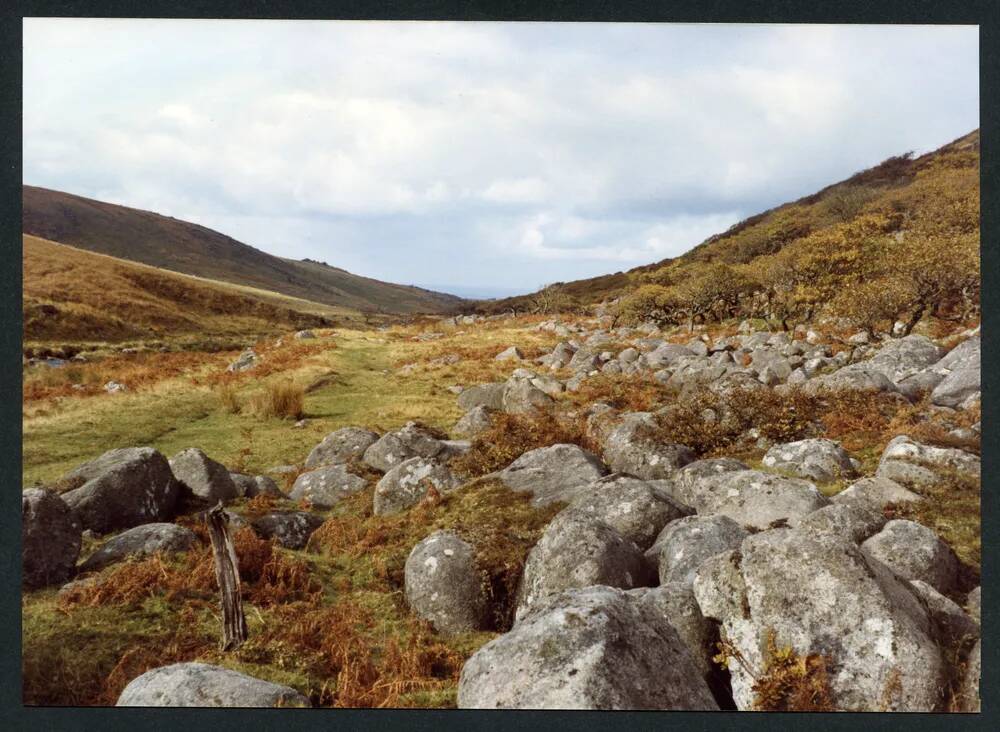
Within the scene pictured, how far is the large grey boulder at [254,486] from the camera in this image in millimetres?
8586

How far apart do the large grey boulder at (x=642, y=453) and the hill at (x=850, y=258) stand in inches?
104

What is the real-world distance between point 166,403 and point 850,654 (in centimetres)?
969

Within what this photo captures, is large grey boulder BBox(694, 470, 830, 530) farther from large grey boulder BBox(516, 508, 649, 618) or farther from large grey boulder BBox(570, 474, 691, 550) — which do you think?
large grey boulder BBox(516, 508, 649, 618)

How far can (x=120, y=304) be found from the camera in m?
10.5

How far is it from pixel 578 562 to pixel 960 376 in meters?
6.48

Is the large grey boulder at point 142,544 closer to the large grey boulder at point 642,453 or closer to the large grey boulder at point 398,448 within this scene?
the large grey boulder at point 398,448

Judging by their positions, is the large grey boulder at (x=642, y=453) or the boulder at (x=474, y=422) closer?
the large grey boulder at (x=642, y=453)

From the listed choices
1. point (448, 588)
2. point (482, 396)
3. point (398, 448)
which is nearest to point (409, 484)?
point (398, 448)

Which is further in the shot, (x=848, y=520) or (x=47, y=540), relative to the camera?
(x=47, y=540)

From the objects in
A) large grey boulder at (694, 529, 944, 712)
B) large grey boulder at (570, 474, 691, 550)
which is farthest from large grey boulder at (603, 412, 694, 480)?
large grey boulder at (694, 529, 944, 712)

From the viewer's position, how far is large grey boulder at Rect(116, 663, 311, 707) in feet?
16.4

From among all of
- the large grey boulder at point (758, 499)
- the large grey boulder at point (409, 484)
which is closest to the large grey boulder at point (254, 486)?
the large grey boulder at point (409, 484)

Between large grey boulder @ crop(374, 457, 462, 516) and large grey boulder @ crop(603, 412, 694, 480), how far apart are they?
2.60 metres

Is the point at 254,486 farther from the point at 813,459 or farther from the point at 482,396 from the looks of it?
the point at 813,459
